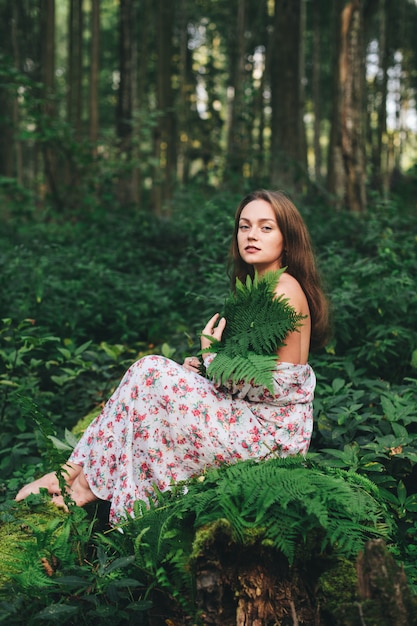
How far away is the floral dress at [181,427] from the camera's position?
3.12m

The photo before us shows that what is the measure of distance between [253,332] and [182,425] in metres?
0.62

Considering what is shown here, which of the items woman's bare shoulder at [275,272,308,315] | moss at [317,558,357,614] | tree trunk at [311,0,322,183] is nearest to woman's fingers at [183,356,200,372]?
woman's bare shoulder at [275,272,308,315]

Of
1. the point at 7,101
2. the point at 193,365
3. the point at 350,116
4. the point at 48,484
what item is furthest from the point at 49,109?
the point at 7,101

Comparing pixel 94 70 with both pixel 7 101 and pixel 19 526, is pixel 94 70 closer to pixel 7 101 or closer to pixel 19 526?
pixel 7 101

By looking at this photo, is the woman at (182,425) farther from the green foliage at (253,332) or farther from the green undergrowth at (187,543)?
the green undergrowth at (187,543)

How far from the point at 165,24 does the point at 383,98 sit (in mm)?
7724

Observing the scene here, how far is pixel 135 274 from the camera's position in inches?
320

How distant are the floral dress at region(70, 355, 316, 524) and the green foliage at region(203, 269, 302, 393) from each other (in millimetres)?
202

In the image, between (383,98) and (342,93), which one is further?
(383,98)

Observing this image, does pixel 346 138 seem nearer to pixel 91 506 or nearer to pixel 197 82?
pixel 91 506

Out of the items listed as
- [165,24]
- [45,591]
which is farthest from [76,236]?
[165,24]

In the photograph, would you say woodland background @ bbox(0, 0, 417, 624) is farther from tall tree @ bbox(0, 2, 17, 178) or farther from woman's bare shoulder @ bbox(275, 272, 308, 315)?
tall tree @ bbox(0, 2, 17, 178)

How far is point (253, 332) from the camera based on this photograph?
9.88 ft

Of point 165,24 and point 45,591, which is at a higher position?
point 165,24
